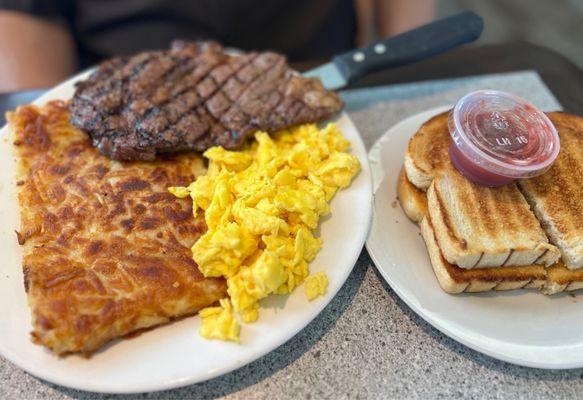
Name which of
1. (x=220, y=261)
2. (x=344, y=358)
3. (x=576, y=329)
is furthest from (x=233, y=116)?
(x=576, y=329)

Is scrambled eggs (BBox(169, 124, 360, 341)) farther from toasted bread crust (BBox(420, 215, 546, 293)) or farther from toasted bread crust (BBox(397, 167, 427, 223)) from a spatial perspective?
toasted bread crust (BBox(420, 215, 546, 293))

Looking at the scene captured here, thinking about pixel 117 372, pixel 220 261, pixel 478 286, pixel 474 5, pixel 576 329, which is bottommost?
pixel 474 5

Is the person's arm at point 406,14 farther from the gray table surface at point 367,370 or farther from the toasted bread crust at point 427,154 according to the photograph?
the gray table surface at point 367,370

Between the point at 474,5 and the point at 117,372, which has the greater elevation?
the point at 117,372

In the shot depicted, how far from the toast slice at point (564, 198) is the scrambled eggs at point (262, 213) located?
2.19 feet

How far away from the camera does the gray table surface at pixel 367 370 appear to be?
1.48 m

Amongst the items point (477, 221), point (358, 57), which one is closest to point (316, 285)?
point (477, 221)

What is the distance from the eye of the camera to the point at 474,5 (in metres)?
5.05

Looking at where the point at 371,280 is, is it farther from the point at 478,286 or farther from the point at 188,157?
the point at 188,157

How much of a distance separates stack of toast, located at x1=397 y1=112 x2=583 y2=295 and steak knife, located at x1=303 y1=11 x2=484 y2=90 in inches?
24.6

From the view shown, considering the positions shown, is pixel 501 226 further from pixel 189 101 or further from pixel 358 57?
pixel 189 101

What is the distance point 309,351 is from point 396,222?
1.99 feet

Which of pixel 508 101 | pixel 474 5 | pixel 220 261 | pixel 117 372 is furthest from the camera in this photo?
pixel 474 5

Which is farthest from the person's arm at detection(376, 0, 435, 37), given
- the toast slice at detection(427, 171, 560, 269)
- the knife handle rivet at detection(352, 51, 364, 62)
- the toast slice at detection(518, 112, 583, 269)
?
the toast slice at detection(427, 171, 560, 269)
